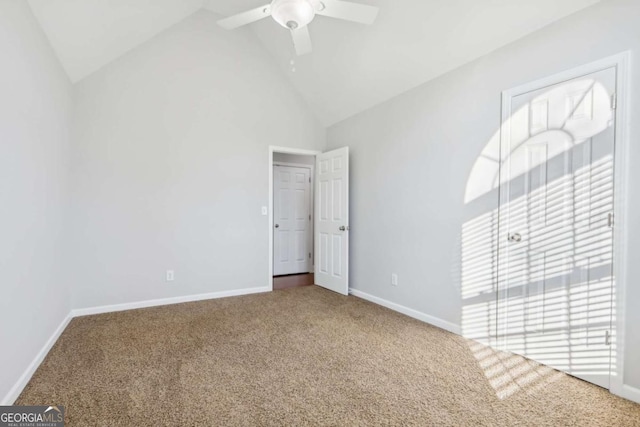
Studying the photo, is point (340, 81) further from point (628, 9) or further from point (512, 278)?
point (512, 278)

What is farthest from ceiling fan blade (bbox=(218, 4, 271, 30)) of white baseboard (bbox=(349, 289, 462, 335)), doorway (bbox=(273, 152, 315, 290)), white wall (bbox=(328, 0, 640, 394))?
doorway (bbox=(273, 152, 315, 290))

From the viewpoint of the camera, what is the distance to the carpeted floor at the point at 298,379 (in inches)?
68.0

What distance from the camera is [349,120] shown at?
14.4 feet

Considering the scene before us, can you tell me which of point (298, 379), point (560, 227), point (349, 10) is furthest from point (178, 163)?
point (560, 227)

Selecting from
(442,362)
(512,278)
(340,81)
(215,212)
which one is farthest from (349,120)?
(442,362)

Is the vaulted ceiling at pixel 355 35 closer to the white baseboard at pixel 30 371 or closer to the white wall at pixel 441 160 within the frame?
the white wall at pixel 441 160

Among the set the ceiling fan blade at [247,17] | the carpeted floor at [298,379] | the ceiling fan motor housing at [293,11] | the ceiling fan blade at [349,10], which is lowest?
the carpeted floor at [298,379]

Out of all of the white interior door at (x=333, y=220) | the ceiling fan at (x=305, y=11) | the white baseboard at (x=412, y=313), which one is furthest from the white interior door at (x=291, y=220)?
the ceiling fan at (x=305, y=11)

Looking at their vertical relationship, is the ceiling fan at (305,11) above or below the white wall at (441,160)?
above

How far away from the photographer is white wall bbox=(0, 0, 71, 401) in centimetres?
178

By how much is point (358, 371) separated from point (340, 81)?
3258 millimetres

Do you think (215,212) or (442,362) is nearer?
(442,362)

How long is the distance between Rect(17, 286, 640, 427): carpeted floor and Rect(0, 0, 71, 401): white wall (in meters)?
0.33

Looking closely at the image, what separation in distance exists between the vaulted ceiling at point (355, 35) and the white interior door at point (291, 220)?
1827mm
